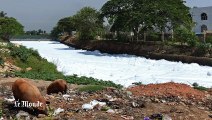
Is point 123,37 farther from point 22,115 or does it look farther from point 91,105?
point 22,115

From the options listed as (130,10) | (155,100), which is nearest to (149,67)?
(130,10)

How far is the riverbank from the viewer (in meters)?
30.8

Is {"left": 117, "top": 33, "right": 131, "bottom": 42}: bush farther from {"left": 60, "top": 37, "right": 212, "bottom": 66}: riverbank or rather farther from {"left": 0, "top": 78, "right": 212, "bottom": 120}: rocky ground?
{"left": 0, "top": 78, "right": 212, "bottom": 120}: rocky ground

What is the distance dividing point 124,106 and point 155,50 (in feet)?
95.8

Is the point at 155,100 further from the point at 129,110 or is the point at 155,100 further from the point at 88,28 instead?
the point at 88,28

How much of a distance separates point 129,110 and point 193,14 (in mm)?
49838

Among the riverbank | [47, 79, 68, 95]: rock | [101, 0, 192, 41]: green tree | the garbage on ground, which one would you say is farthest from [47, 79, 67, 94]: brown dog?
[101, 0, 192, 41]: green tree

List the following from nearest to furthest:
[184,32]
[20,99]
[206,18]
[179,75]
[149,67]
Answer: [20,99], [179,75], [149,67], [184,32], [206,18]

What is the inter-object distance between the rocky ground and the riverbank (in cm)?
1897

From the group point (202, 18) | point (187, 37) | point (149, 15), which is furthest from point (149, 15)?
point (202, 18)

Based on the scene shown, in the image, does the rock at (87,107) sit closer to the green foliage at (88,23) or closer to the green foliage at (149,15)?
the green foliage at (149,15)

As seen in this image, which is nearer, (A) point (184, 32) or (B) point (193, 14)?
(A) point (184, 32)

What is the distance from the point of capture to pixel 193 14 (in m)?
56.7

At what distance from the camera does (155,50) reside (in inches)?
1486
